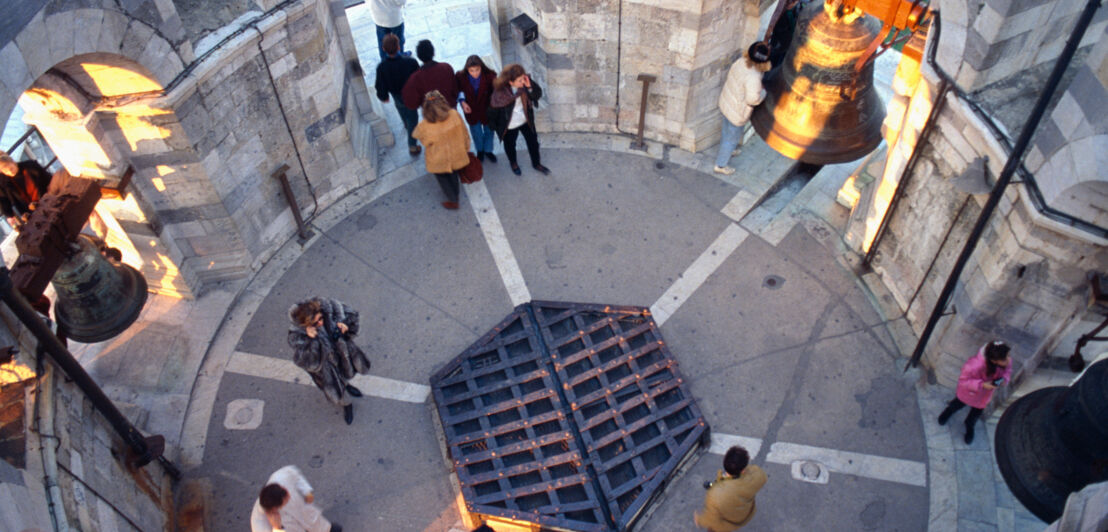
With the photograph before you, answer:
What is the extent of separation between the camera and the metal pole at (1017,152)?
4213 millimetres

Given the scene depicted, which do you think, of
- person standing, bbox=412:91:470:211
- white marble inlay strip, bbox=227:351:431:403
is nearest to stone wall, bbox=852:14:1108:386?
person standing, bbox=412:91:470:211

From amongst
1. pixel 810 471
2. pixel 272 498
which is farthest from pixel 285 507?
pixel 810 471

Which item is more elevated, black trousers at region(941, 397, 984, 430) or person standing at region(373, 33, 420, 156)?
person standing at region(373, 33, 420, 156)

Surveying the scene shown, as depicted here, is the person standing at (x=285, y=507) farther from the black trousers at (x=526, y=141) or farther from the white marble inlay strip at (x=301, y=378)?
the black trousers at (x=526, y=141)

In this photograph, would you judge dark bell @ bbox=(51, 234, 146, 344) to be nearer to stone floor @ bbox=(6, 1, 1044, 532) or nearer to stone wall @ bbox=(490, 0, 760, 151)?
stone floor @ bbox=(6, 1, 1044, 532)

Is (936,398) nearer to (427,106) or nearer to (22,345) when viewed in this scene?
(427,106)

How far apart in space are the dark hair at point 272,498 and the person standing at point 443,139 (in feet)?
13.0

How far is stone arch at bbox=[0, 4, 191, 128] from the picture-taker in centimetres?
481

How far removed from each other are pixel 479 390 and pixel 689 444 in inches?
76.6

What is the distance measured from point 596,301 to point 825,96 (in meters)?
3.55

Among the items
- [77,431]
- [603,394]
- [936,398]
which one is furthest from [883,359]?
[77,431]

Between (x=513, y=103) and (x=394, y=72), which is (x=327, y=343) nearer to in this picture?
(x=513, y=103)

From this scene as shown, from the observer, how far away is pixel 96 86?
6.26 m

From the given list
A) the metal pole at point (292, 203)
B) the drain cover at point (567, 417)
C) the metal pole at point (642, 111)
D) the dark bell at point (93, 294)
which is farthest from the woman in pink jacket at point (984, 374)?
the metal pole at point (292, 203)
